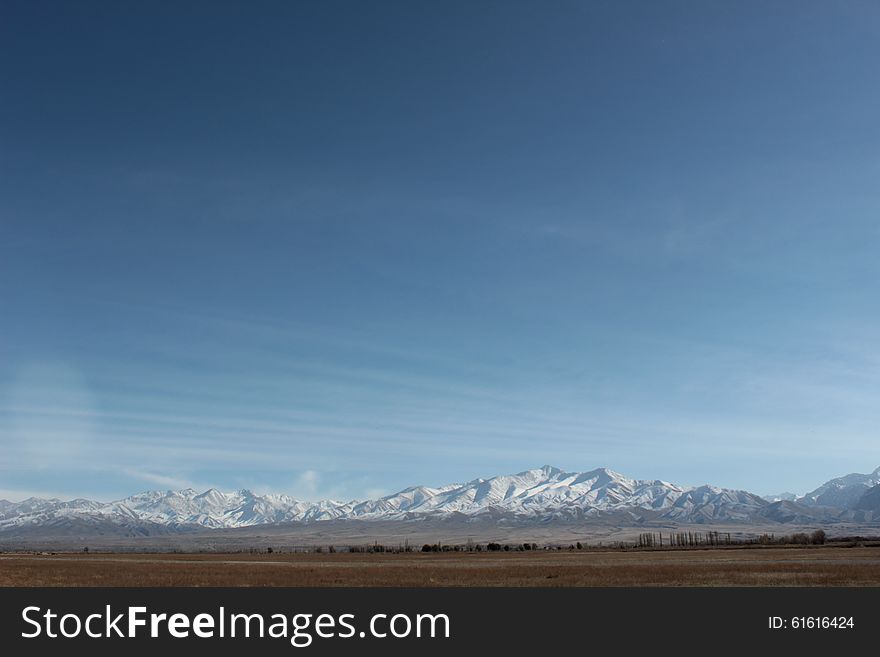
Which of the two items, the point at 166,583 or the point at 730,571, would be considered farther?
the point at 730,571

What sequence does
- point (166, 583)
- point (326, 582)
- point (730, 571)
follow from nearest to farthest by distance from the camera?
point (166, 583) → point (326, 582) → point (730, 571)
